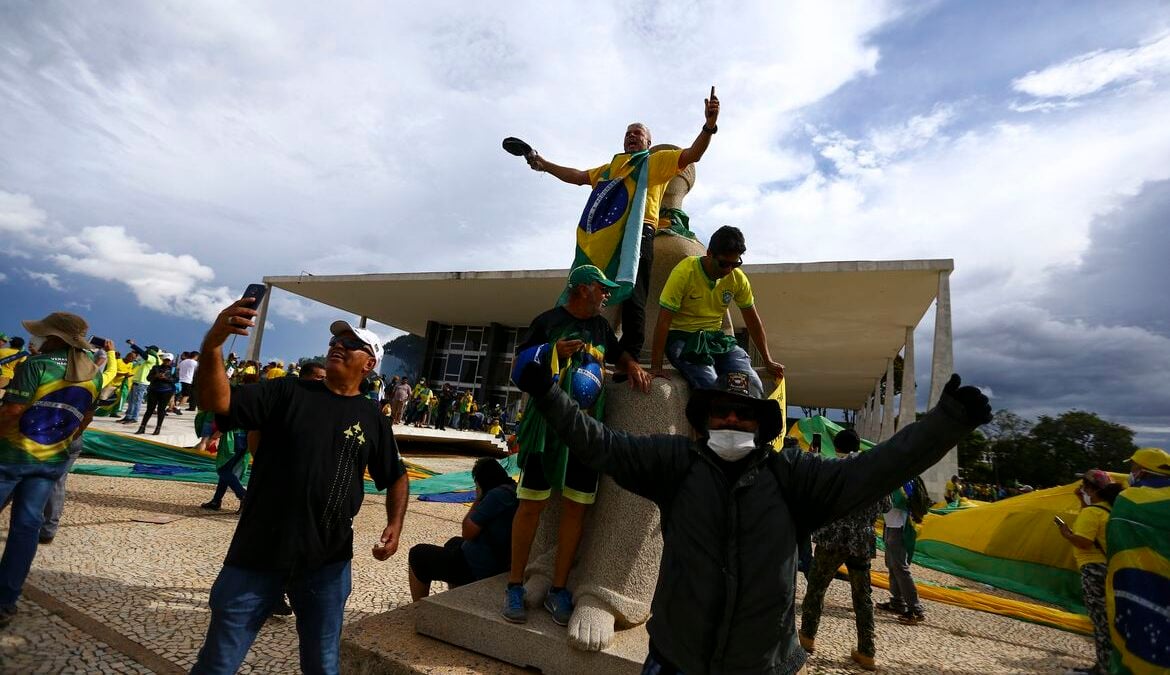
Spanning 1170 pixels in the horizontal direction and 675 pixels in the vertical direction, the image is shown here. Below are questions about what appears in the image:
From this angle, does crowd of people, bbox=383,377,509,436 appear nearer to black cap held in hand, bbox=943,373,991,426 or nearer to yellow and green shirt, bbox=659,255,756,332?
→ yellow and green shirt, bbox=659,255,756,332

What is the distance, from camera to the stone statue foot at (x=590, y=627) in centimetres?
229

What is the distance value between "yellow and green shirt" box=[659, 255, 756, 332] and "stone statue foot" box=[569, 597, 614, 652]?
5.32 ft

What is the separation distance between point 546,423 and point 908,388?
1711 centimetres

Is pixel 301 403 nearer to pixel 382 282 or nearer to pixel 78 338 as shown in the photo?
pixel 78 338

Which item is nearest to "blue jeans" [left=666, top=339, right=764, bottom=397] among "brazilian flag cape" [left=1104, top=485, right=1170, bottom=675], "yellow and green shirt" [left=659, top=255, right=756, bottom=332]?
"yellow and green shirt" [left=659, top=255, right=756, bottom=332]

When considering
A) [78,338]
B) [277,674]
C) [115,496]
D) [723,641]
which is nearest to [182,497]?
[115,496]

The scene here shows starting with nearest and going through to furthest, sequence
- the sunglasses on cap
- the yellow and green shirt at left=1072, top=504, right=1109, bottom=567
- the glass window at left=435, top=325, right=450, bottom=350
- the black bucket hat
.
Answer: the black bucket hat, the sunglasses on cap, the yellow and green shirt at left=1072, top=504, right=1109, bottom=567, the glass window at left=435, top=325, right=450, bottom=350

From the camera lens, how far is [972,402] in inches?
55.8

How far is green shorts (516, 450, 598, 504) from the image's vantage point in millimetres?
2750

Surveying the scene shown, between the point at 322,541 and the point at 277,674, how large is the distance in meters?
1.35

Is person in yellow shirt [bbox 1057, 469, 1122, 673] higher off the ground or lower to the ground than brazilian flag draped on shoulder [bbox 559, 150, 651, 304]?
lower

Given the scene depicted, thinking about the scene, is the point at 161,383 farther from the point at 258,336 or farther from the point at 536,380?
the point at 258,336

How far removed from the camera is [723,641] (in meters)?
1.63

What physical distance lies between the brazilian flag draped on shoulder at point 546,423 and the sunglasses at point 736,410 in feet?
3.36
